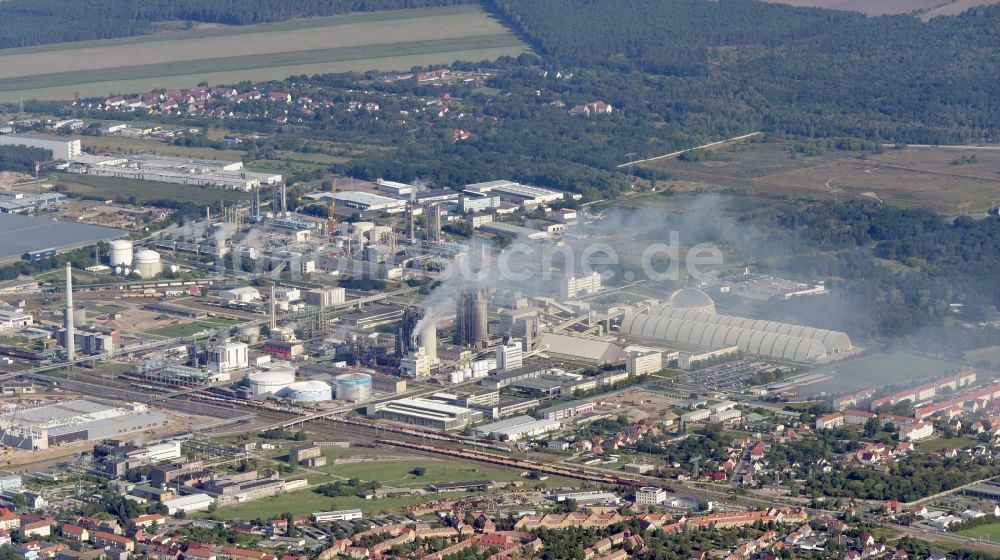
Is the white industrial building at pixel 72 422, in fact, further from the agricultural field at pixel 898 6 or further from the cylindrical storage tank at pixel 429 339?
the agricultural field at pixel 898 6

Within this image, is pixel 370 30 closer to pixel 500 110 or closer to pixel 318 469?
pixel 500 110

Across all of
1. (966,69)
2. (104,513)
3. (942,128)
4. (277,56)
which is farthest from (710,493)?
(277,56)

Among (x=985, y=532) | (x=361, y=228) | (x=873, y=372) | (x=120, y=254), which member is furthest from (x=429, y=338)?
(x=985, y=532)

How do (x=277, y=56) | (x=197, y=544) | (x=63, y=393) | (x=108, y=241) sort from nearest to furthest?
(x=197, y=544)
(x=63, y=393)
(x=108, y=241)
(x=277, y=56)

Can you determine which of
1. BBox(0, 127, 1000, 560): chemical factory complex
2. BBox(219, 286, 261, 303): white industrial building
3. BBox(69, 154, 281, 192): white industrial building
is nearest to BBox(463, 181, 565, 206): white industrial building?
BBox(0, 127, 1000, 560): chemical factory complex

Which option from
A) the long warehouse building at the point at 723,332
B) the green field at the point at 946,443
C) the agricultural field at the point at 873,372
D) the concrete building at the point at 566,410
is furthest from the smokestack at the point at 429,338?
the green field at the point at 946,443
